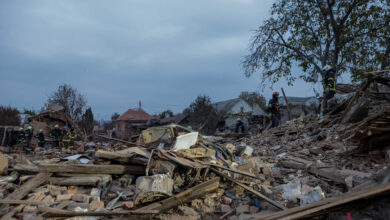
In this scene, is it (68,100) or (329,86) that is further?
(68,100)

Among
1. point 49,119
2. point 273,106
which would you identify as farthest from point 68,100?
point 273,106

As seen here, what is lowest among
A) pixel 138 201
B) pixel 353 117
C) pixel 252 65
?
pixel 138 201

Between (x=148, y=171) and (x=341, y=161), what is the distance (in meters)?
4.32

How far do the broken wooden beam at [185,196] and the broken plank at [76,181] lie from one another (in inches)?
50.6

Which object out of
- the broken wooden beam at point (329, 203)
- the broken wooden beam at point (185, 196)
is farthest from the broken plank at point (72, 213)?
the broken wooden beam at point (329, 203)

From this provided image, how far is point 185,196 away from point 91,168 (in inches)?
80.8

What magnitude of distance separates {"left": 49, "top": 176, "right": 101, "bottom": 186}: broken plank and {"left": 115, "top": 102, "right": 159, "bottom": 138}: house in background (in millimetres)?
12856

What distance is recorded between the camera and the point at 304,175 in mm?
4957

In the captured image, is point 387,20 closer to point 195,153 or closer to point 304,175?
point 304,175

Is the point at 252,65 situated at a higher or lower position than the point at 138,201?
higher

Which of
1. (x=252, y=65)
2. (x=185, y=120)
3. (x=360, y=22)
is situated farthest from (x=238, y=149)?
(x=185, y=120)

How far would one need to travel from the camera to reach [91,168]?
15.6 feet

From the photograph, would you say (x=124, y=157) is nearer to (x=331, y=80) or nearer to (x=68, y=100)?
(x=331, y=80)

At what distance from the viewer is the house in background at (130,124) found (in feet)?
84.7
